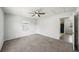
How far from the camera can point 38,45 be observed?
67.9 inches

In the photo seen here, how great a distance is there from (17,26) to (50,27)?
65 centimetres

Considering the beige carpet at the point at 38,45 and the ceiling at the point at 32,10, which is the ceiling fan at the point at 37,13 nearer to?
the ceiling at the point at 32,10

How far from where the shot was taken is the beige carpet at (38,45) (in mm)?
1706

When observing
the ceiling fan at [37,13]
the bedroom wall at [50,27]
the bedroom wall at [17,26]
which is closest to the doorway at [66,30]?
the bedroom wall at [50,27]

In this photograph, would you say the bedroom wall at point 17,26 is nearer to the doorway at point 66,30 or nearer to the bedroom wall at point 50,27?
the bedroom wall at point 50,27

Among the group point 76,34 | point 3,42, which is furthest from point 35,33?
point 76,34

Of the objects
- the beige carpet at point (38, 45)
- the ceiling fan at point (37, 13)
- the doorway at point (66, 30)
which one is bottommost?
the beige carpet at point (38, 45)

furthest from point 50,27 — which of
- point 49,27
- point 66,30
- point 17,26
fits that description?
point 17,26

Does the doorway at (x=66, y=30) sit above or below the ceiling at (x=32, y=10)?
below

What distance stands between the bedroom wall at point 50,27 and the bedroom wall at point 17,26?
161mm

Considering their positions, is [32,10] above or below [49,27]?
above

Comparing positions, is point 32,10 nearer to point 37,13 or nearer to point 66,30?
point 37,13

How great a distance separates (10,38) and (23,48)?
0.32 metres
